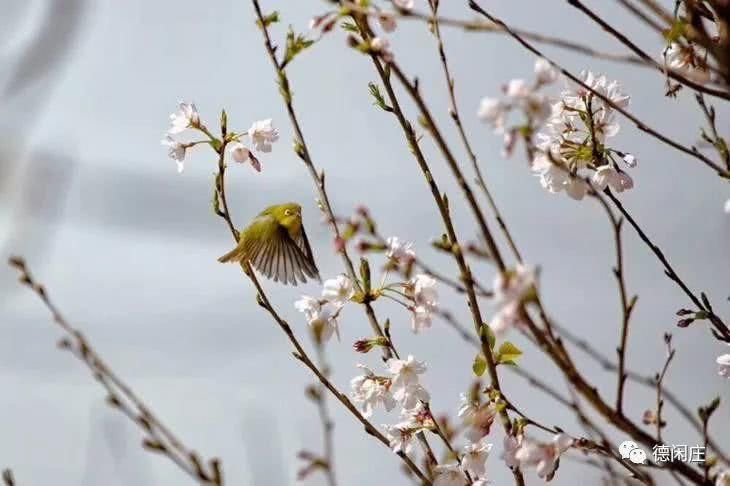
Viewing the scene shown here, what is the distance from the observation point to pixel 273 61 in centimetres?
133

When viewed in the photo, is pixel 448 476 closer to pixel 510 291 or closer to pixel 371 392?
pixel 371 392

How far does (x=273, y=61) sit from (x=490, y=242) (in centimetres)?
57

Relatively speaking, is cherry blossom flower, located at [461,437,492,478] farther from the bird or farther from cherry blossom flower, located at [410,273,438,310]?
the bird

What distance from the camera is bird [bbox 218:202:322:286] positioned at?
1515 mm

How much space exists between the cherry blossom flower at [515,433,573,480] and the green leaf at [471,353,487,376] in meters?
0.16

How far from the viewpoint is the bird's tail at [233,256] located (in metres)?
1.47

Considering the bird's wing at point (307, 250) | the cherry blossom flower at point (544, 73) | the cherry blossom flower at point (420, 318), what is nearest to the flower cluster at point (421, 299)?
the cherry blossom flower at point (420, 318)

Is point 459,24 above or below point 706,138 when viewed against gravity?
below

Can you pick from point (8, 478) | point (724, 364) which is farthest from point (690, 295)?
point (8, 478)

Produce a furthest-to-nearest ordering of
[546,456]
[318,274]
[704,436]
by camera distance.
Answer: [318,274] → [546,456] → [704,436]

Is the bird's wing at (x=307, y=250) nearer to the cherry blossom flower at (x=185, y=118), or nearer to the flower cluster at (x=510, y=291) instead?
the cherry blossom flower at (x=185, y=118)

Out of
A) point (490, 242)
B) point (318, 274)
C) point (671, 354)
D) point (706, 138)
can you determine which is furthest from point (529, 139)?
point (318, 274)

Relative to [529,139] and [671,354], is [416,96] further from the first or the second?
[671,354]

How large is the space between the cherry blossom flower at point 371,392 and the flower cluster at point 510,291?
0.62 meters
